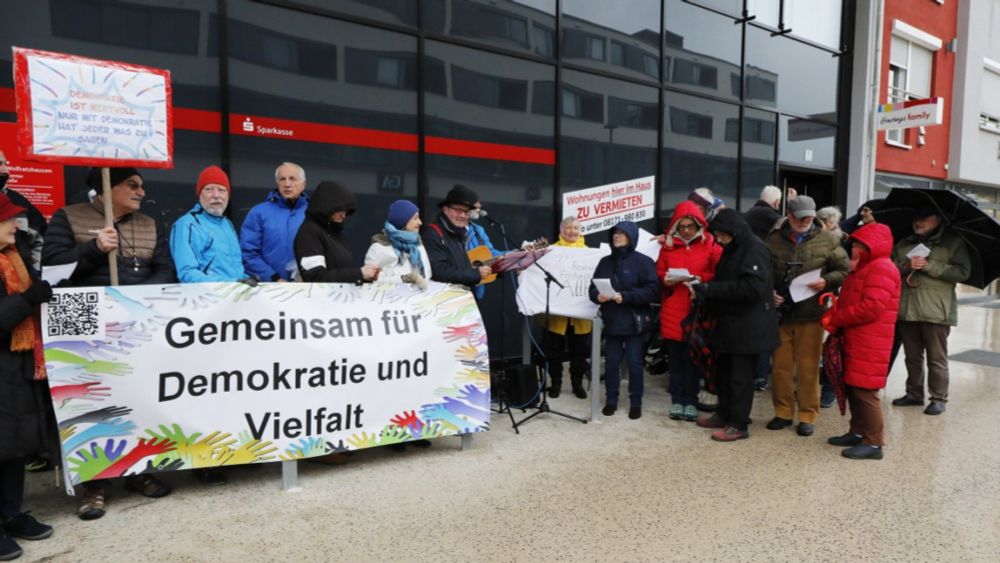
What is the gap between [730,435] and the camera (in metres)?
4.61

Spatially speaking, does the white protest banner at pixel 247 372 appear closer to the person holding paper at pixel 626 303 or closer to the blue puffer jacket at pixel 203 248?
the blue puffer jacket at pixel 203 248

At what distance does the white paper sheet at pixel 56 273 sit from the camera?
10.3ft

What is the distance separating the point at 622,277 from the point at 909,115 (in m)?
8.65

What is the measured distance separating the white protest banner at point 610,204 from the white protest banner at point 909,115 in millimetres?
5485

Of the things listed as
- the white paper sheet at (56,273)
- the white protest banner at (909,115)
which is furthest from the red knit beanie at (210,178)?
the white protest banner at (909,115)

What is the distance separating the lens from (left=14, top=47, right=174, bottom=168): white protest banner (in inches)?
119

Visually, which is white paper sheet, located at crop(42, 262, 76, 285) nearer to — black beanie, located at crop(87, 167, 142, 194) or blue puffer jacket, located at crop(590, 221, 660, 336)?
black beanie, located at crop(87, 167, 142, 194)

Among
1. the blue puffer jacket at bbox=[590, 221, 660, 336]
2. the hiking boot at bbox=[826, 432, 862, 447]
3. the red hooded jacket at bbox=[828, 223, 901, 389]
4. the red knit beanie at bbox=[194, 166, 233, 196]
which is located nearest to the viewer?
the red knit beanie at bbox=[194, 166, 233, 196]

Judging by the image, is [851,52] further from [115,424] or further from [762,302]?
[115,424]

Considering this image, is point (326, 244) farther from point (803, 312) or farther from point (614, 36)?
point (614, 36)

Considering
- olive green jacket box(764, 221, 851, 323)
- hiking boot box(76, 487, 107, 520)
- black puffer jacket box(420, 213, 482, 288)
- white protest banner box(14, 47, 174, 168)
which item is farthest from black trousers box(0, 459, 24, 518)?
olive green jacket box(764, 221, 851, 323)

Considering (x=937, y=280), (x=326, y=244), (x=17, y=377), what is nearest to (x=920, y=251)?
(x=937, y=280)

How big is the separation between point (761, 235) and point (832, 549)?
3320 mm

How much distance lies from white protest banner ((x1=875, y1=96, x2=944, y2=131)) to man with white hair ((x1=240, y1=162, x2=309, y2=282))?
34.0 feet
